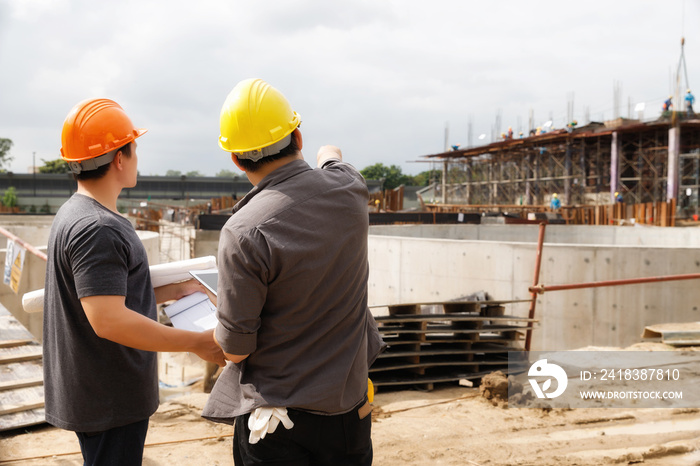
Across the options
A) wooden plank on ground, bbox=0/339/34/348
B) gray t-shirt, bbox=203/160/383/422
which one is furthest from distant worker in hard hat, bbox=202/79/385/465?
wooden plank on ground, bbox=0/339/34/348

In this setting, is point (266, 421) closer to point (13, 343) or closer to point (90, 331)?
point (90, 331)

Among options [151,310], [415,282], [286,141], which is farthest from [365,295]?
[415,282]

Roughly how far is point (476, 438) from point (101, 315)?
10.4 ft

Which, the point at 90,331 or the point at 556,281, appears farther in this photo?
the point at 556,281

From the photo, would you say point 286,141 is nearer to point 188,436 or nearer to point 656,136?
point 188,436

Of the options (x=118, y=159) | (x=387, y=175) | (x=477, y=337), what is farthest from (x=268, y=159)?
(x=387, y=175)

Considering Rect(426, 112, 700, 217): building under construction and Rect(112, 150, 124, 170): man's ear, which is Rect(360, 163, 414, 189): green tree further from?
Rect(112, 150, 124, 170): man's ear

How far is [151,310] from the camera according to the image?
2.05 metres

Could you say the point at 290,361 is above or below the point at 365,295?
below

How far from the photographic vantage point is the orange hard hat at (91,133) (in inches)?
77.3

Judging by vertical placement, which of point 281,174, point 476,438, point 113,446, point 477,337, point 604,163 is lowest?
point 476,438

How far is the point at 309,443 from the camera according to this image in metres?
1.74

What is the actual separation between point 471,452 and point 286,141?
2.95 m

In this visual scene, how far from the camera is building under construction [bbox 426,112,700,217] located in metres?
31.9
